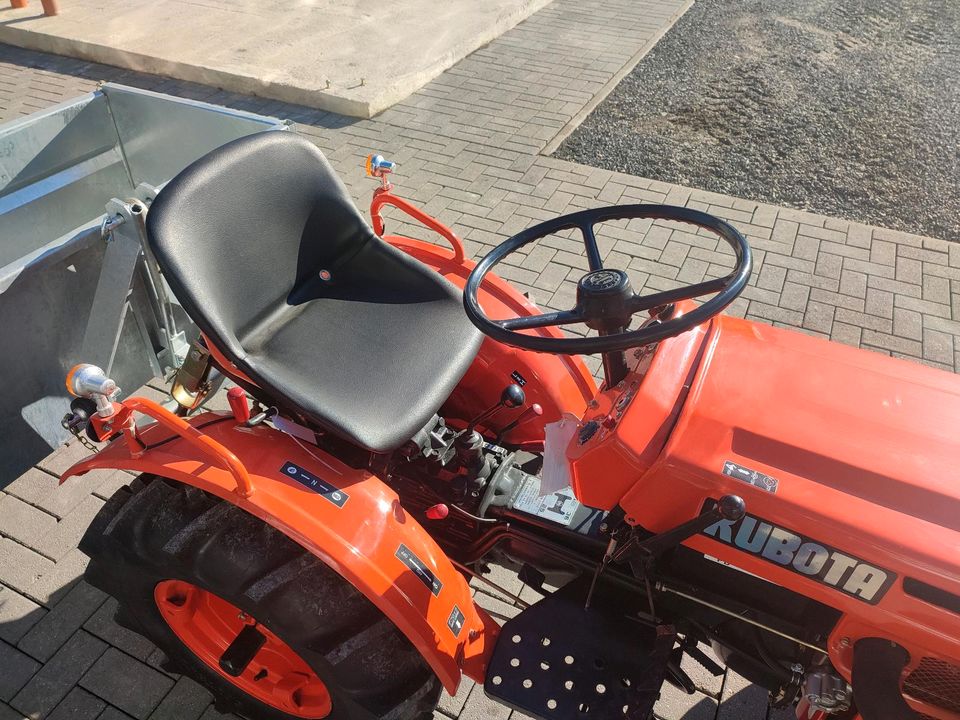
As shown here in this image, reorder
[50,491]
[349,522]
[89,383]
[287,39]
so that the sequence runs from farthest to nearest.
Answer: [287,39], [50,491], [349,522], [89,383]

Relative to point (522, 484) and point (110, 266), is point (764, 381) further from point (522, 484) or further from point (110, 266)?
point (110, 266)

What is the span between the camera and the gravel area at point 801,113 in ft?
16.1

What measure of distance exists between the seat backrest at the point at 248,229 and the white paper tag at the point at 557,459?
820mm

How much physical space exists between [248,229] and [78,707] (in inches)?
58.2

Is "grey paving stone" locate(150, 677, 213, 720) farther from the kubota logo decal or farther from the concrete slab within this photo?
the concrete slab

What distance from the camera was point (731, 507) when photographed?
140cm

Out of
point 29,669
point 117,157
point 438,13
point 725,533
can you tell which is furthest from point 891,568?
point 438,13

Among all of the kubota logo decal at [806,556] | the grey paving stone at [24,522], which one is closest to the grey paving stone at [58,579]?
the grey paving stone at [24,522]

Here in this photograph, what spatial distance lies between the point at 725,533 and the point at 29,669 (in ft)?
6.79

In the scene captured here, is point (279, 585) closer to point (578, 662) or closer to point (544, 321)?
point (578, 662)

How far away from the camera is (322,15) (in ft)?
23.7

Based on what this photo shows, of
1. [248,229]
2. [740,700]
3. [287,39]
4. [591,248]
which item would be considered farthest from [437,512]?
[287,39]

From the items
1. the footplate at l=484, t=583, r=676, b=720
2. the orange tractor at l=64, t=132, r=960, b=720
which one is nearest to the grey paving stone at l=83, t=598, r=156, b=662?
the orange tractor at l=64, t=132, r=960, b=720

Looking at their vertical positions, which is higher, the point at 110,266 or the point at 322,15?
the point at 110,266
